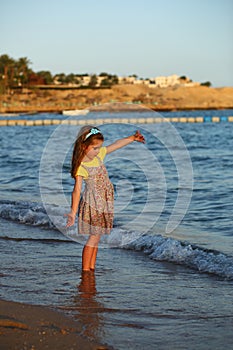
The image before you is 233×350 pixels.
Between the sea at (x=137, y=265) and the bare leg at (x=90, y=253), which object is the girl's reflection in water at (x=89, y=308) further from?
the bare leg at (x=90, y=253)

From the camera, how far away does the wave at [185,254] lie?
6989mm

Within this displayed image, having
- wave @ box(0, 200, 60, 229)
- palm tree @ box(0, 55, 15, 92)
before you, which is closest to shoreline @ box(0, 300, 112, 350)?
wave @ box(0, 200, 60, 229)

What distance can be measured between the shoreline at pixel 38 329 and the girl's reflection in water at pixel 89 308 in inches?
2.8

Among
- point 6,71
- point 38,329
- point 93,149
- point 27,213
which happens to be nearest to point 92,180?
point 93,149

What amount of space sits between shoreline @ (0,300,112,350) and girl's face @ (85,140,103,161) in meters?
1.59

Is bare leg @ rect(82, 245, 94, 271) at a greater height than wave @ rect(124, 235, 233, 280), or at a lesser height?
greater

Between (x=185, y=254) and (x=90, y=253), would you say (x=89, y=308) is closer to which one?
(x=90, y=253)

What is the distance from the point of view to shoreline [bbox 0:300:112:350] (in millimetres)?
4246

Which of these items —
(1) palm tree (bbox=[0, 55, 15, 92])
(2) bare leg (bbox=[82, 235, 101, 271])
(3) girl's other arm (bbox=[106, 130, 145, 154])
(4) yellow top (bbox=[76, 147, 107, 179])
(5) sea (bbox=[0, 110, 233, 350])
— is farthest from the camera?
(1) palm tree (bbox=[0, 55, 15, 92])

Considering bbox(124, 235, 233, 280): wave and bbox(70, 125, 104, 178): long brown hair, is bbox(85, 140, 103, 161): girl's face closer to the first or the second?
bbox(70, 125, 104, 178): long brown hair

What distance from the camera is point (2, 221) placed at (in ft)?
34.2

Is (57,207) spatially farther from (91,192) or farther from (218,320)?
(218,320)

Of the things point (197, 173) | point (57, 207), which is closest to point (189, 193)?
point (57, 207)

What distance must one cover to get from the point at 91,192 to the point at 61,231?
342 centimetres
